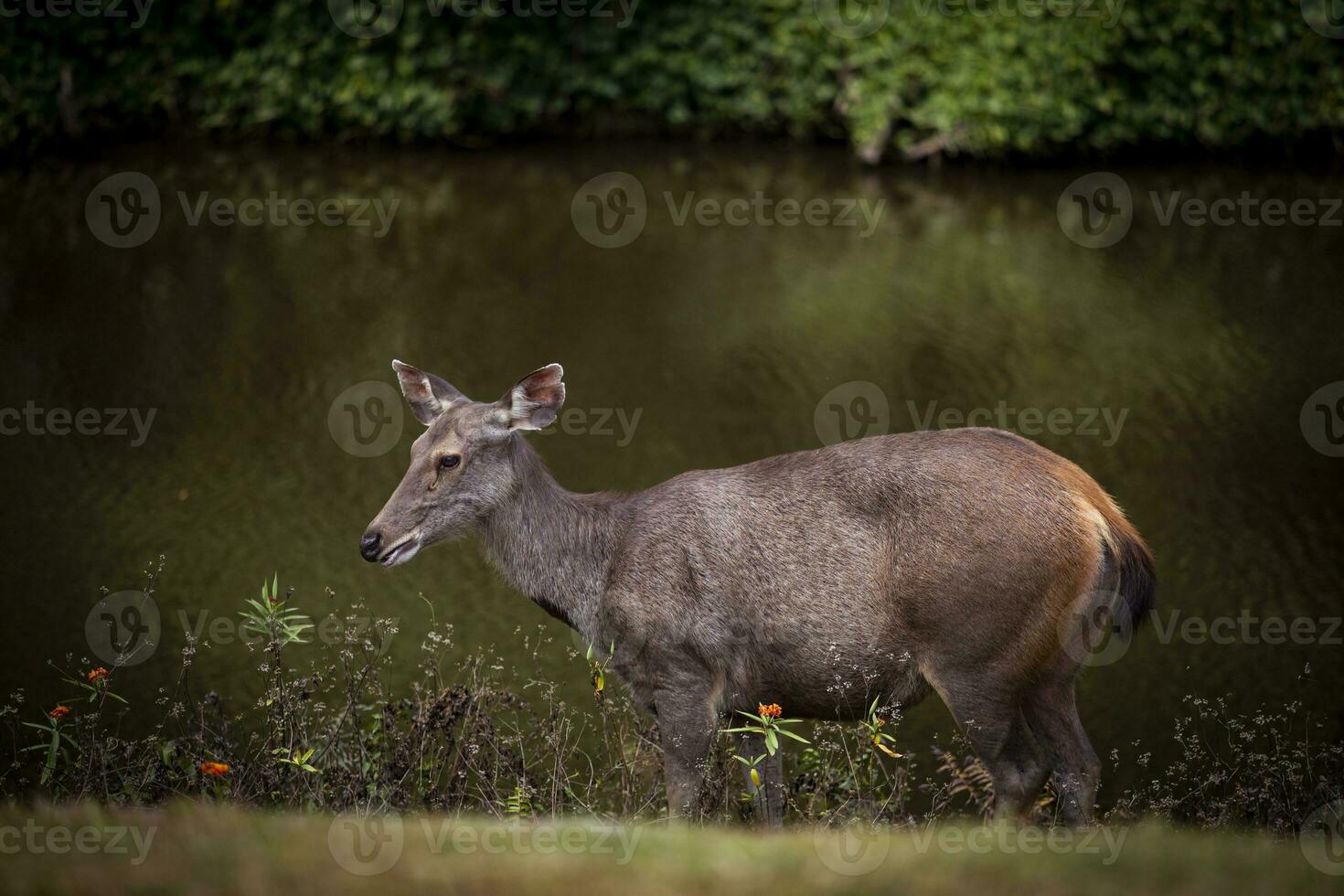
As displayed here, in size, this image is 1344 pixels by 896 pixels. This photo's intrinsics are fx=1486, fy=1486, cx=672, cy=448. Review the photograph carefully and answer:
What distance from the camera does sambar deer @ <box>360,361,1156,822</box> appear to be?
6.49 metres

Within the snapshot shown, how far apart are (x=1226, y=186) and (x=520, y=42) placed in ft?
30.2

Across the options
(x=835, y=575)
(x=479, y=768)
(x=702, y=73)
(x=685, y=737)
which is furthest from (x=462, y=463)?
(x=702, y=73)

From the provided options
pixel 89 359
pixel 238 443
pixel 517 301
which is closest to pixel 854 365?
pixel 517 301

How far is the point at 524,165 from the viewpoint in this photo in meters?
19.2

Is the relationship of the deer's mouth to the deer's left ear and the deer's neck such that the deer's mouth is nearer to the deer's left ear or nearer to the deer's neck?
the deer's neck

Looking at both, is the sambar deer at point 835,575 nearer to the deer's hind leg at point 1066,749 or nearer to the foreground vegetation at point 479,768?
the deer's hind leg at point 1066,749

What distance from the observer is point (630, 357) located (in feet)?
43.5

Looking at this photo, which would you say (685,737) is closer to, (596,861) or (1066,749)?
(1066,749)

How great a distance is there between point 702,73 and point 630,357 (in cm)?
790

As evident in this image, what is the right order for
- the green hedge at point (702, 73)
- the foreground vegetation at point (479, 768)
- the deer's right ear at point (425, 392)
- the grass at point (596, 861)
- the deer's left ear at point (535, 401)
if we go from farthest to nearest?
the green hedge at point (702, 73) < the deer's right ear at point (425, 392) < the deer's left ear at point (535, 401) < the foreground vegetation at point (479, 768) < the grass at point (596, 861)

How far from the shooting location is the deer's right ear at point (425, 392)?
7.24 meters

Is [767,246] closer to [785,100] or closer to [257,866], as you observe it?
[785,100]

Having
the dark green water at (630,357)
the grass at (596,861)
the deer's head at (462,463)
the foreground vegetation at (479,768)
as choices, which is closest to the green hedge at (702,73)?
the dark green water at (630,357)

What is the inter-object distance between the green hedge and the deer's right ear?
12.6 metres
